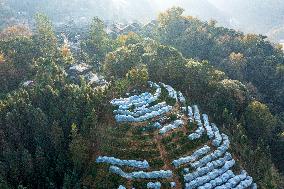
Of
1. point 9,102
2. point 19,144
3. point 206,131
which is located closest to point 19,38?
point 9,102

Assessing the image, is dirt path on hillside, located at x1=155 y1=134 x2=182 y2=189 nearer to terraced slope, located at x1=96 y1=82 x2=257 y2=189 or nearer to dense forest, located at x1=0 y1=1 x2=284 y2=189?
terraced slope, located at x1=96 y1=82 x2=257 y2=189

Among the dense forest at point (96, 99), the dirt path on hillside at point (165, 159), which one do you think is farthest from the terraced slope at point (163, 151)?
the dense forest at point (96, 99)

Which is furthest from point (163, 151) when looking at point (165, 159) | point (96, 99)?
point (96, 99)

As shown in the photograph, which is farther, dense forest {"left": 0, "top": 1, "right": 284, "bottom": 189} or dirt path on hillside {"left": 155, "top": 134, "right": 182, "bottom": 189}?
dense forest {"left": 0, "top": 1, "right": 284, "bottom": 189}

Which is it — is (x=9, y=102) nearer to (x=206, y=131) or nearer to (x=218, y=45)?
(x=206, y=131)

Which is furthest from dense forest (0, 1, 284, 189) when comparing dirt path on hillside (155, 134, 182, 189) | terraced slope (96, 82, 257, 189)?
dirt path on hillside (155, 134, 182, 189)

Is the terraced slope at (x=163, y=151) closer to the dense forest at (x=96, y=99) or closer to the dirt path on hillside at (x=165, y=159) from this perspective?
the dirt path on hillside at (x=165, y=159)

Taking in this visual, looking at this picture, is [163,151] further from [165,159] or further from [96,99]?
[96,99]
